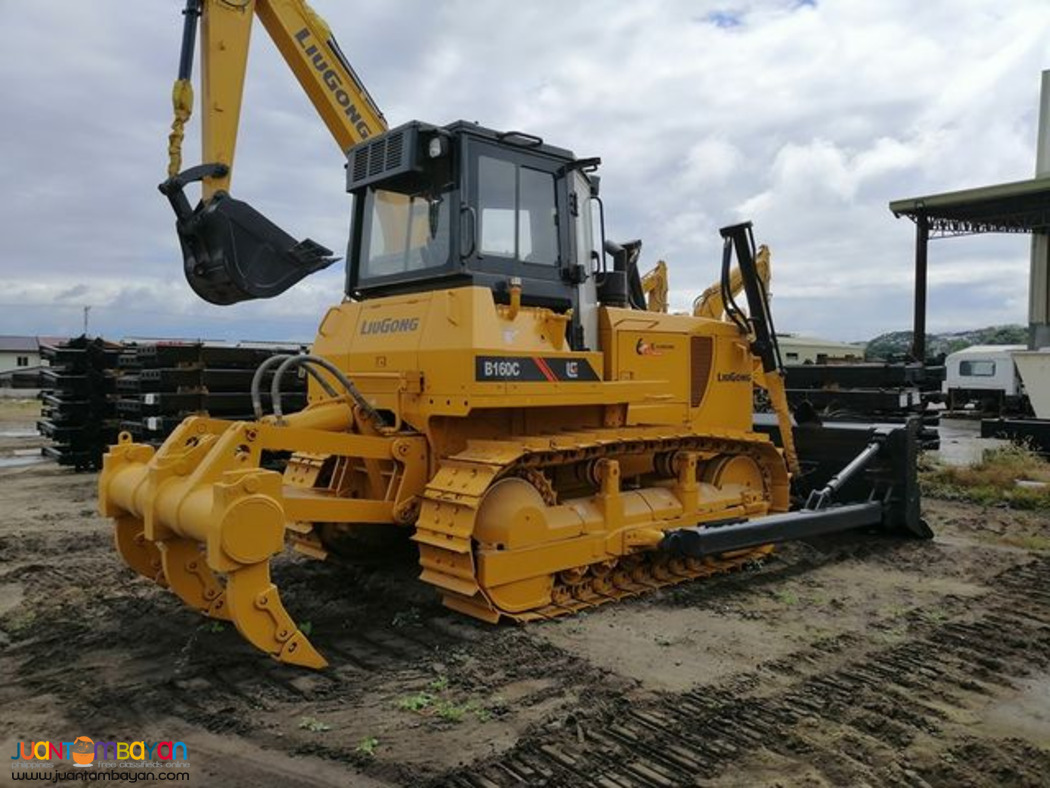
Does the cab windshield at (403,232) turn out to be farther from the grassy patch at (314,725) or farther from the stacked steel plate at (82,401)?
the stacked steel plate at (82,401)

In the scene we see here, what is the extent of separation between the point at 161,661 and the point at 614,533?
9.66 feet

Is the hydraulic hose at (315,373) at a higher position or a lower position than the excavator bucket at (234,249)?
lower

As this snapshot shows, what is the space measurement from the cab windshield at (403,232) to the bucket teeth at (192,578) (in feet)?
7.92

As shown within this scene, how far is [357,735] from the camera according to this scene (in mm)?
3822

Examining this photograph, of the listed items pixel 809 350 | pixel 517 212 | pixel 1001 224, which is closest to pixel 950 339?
pixel 809 350

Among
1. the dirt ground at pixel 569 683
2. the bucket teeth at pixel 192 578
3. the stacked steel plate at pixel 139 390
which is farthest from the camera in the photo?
the stacked steel plate at pixel 139 390

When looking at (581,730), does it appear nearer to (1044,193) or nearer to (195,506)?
(195,506)

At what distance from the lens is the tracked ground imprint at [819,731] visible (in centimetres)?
348

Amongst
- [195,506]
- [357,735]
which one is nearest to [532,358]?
[195,506]

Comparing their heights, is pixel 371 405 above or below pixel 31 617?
above

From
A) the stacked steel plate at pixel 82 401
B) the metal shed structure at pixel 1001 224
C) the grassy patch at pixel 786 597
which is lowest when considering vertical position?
the grassy patch at pixel 786 597

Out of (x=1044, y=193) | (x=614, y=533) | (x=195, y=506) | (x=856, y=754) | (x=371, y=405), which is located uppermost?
(x=1044, y=193)

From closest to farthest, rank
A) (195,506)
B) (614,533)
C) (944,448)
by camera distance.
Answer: (195,506), (614,533), (944,448)

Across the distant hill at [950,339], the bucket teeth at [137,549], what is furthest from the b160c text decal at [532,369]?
the distant hill at [950,339]
